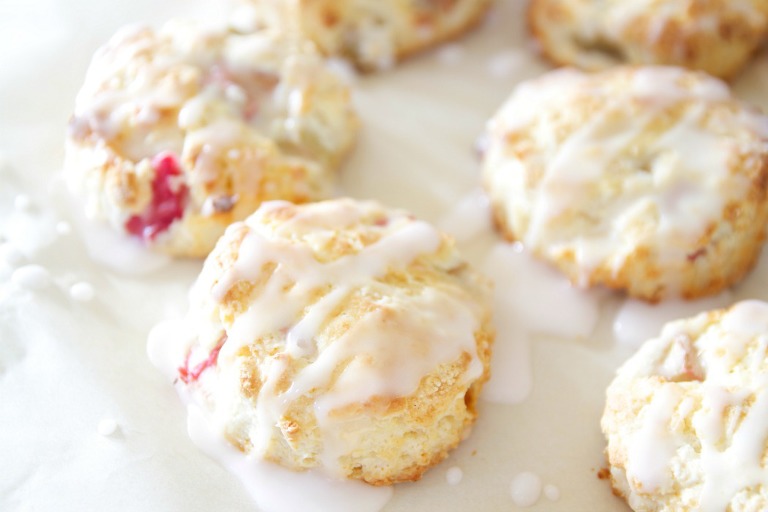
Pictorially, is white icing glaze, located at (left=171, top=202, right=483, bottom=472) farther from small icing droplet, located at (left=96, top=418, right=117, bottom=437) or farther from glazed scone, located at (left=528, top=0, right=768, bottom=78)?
glazed scone, located at (left=528, top=0, right=768, bottom=78)

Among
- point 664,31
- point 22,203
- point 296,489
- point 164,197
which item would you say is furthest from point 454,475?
point 664,31

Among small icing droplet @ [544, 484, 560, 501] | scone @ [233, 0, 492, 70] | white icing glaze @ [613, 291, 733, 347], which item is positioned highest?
scone @ [233, 0, 492, 70]

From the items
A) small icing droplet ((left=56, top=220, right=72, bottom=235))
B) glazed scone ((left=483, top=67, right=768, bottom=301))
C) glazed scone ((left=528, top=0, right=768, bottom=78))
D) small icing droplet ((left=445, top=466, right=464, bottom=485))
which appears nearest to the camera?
small icing droplet ((left=445, top=466, right=464, bottom=485))

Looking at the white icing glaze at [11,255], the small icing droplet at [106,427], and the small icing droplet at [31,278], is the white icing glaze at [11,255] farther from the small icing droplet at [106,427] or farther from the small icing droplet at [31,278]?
the small icing droplet at [106,427]

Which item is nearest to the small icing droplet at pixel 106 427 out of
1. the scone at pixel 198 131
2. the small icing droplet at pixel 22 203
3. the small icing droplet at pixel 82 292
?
the small icing droplet at pixel 82 292

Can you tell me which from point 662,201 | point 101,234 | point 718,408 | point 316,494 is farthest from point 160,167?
point 718,408

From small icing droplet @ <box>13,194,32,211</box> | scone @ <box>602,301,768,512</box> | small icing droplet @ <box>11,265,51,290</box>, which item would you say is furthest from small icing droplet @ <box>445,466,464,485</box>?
small icing droplet @ <box>13,194,32,211</box>

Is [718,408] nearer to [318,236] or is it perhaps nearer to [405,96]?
[318,236]
